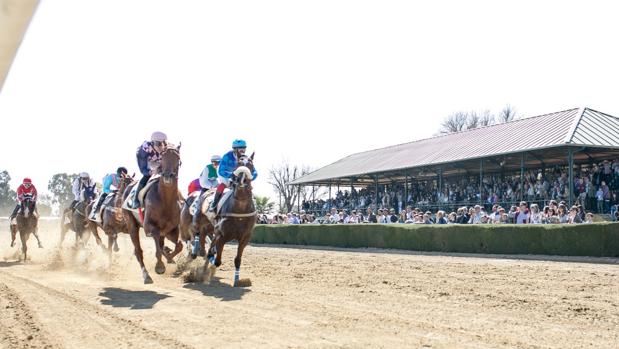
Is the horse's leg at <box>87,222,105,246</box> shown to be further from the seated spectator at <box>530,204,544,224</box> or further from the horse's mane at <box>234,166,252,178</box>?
the seated spectator at <box>530,204,544,224</box>

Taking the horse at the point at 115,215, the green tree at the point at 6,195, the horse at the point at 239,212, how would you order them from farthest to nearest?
the green tree at the point at 6,195, the horse at the point at 115,215, the horse at the point at 239,212

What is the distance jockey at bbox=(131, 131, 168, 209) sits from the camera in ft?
37.4

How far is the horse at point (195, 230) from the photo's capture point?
41.0ft

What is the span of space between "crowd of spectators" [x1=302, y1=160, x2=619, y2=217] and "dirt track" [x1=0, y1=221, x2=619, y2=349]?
10.6m

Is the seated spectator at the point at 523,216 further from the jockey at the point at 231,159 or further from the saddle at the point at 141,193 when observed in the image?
the saddle at the point at 141,193

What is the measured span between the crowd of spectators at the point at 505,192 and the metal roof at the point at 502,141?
1.46 m

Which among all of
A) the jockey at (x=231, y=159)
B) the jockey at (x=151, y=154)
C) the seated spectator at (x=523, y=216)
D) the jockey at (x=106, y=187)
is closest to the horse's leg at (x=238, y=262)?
the jockey at (x=231, y=159)

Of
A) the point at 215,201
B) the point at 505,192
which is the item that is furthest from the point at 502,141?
the point at 215,201

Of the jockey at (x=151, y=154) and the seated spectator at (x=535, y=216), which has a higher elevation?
the jockey at (x=151, y=154)

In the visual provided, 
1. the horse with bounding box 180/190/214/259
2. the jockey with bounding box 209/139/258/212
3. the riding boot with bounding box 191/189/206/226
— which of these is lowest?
the horse with bounding box 180/190/214/259

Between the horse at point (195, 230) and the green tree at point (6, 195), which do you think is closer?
the horse at point (195, 230)

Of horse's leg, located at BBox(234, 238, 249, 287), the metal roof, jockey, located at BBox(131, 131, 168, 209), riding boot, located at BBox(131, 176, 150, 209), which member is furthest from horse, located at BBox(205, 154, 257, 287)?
the metal roof

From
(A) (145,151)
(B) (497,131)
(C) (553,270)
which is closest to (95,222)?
(A) (145,151)

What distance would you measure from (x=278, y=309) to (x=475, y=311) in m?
2.30
